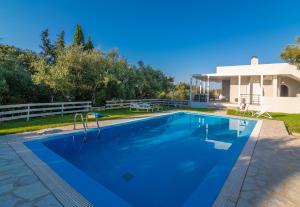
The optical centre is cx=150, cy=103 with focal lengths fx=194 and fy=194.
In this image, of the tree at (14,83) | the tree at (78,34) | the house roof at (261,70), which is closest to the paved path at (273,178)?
the tree at (14,83)

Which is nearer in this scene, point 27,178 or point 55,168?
point 27,178

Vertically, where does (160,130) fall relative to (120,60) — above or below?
below

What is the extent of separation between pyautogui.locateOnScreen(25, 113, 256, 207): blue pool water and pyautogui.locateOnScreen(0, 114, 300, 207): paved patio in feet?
1.56

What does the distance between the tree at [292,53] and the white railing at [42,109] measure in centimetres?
1474

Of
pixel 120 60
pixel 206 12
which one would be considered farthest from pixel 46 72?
pixel 206 12

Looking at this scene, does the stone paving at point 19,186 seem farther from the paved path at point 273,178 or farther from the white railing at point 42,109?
the white railing at point 42,109

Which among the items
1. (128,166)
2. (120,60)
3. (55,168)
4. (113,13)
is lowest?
(128,166)

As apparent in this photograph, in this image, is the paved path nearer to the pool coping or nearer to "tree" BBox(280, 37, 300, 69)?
the pool coping

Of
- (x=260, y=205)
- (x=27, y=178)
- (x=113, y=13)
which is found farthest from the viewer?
(x=113, y=13)

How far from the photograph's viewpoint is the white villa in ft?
57.8

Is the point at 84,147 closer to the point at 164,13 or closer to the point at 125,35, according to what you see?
the point at 164,13

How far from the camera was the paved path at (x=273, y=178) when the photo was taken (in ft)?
10.0

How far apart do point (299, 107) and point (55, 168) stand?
64.0ft

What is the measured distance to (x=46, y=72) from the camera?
12852 mm
